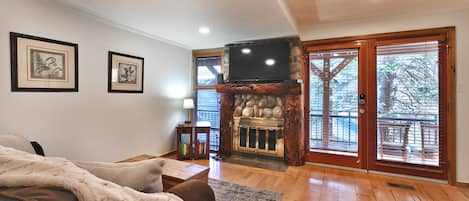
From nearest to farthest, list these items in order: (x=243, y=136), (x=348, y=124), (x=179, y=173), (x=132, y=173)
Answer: (x=132, y=173)
(x=179, y=173)
(x=348, y=124)
(x=243, y=136)

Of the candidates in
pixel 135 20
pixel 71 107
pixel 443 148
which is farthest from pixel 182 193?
pixel 443 148

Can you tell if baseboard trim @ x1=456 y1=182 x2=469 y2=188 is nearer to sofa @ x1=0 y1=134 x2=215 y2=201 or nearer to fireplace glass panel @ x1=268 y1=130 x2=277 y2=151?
fireplace glass panel @ x1=268 y1=130 x2=277 y2=151

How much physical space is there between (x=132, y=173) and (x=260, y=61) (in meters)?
3.16

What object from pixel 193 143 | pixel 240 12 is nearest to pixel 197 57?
pixel 193 143

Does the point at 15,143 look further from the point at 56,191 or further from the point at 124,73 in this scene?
the point at 124,73

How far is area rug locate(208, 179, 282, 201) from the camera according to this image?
246 centimetres

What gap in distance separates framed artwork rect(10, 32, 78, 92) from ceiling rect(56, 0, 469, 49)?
55cm

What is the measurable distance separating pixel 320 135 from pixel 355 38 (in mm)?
1650

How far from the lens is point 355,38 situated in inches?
133

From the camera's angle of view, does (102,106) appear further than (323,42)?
No

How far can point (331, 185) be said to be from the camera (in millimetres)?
2875

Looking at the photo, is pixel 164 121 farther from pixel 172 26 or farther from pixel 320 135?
pixel 320 135

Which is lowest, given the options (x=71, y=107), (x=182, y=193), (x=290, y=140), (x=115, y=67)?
(x=290, y=140)

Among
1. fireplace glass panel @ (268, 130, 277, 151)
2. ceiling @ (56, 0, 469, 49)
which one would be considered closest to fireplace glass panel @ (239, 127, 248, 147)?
fireplace glass panel @ (268, 130, 277, 151)
